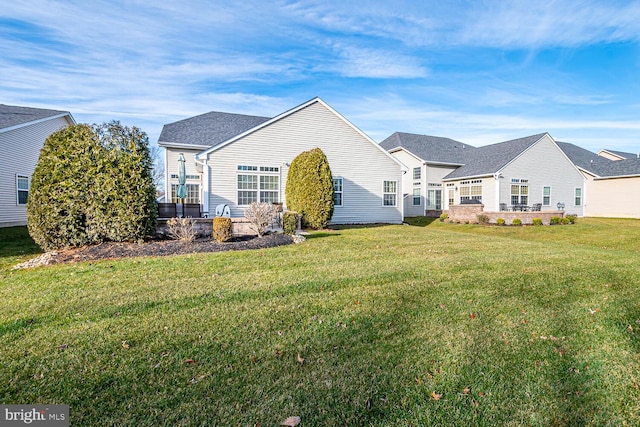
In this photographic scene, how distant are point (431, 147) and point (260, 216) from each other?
72.9 ft

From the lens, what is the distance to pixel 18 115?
15.7 meters

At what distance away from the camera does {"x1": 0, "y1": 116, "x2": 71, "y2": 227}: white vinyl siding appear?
1404cm

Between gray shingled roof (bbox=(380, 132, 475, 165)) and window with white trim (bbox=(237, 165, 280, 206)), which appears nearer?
window with white trim (bbox=(237, 165, 280, 206))

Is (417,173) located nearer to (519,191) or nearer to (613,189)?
(519,191)

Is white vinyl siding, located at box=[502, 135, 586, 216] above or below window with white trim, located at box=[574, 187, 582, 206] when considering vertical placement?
above

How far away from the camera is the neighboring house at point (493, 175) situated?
2252 centimetres

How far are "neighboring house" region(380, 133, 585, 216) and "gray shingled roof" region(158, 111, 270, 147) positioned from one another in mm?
13163

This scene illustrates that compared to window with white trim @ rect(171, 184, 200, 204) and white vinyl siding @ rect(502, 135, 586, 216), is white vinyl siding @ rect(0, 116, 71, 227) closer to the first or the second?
window with white trim @ rect(171, 184, 200, 204)

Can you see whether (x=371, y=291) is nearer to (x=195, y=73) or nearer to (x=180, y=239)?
(x=180, y=239)

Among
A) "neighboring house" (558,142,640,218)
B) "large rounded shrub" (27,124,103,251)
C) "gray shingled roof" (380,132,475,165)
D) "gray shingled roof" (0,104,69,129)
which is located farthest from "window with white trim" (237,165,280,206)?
"neighboring house" (558,142,640,218)

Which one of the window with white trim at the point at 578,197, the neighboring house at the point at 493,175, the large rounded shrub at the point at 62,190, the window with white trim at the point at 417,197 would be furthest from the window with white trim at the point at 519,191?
the large rounded shrub at the point at 62,190

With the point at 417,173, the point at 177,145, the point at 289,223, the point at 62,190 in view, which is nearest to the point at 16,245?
the point at 62,190

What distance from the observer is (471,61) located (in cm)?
1722

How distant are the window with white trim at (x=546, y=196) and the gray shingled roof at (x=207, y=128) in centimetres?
2088
